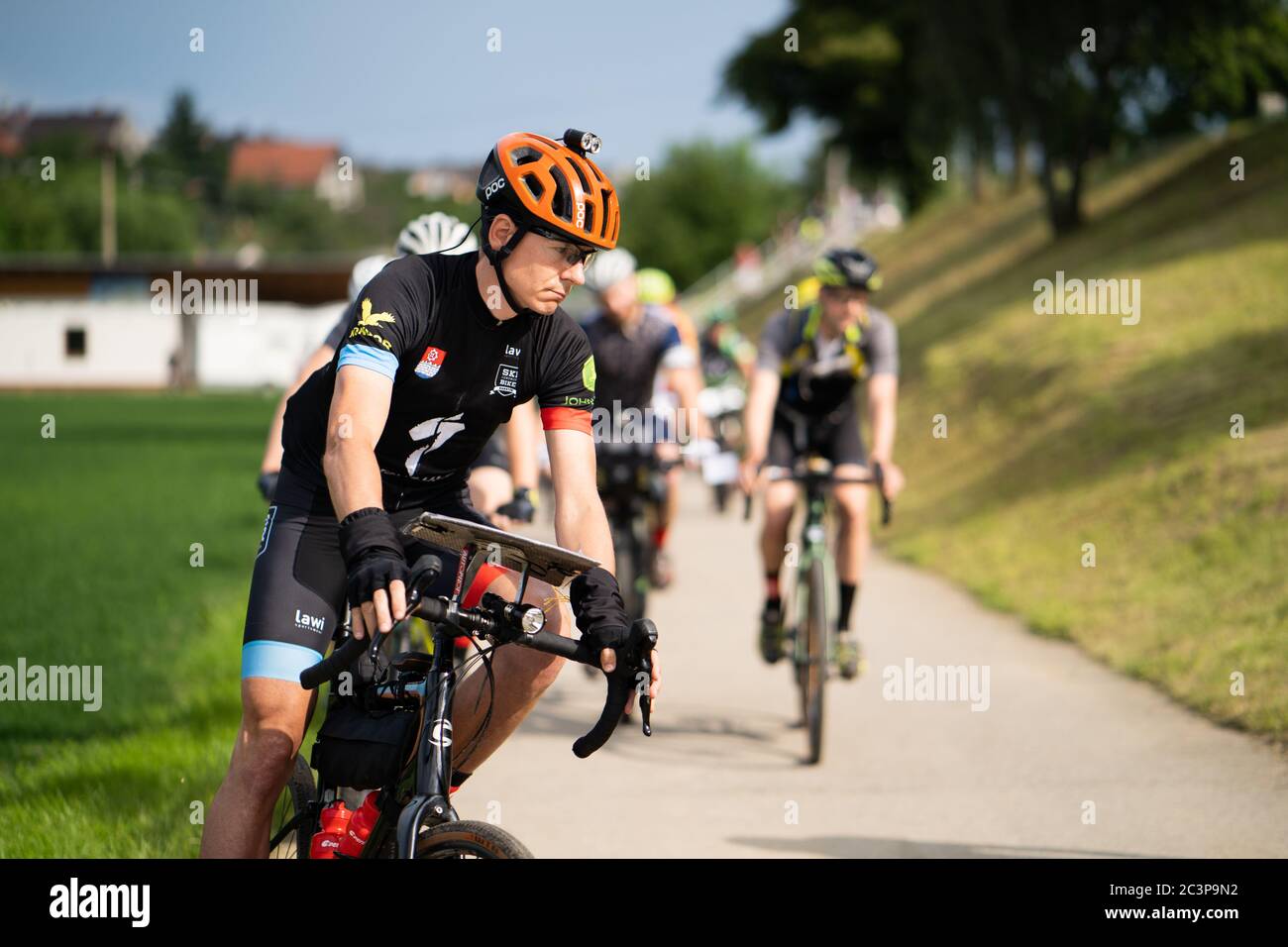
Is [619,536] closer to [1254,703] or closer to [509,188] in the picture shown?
[1254,703]

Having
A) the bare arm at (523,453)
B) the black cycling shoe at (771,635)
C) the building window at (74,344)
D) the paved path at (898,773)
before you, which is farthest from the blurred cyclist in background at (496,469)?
the building window at (74,344)

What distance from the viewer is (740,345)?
76.9ft

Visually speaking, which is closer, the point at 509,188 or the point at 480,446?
the point at 509,188

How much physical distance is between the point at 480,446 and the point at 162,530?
13150 millimetres

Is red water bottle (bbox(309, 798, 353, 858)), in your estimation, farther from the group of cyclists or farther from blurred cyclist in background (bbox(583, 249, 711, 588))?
blurred cyclist in background (bbox(583, 249, 711, 588))

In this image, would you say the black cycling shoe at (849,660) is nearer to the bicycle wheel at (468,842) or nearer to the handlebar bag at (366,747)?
the handlebar bag at (366,747)

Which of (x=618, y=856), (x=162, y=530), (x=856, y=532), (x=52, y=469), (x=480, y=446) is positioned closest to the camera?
(x=480, y=446)

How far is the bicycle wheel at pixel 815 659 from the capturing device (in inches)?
282

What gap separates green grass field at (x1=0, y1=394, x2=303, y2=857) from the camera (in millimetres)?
5988

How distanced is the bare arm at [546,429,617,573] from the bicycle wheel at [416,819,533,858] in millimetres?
881

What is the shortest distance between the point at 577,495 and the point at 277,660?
0.87 m

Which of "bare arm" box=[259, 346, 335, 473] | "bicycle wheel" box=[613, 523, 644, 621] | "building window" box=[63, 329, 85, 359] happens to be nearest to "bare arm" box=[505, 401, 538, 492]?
"bare arm" box=[259, 346, 335, 473]

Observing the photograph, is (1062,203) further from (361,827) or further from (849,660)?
(361,827)

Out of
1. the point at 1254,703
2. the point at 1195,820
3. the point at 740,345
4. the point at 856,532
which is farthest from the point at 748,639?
the point at 740,345
